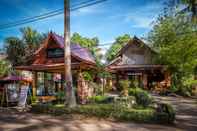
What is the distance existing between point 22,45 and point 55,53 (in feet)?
63.5

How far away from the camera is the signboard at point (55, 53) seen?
76.1 feet

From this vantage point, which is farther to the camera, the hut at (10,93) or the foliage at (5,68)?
the foliage at (5,68)

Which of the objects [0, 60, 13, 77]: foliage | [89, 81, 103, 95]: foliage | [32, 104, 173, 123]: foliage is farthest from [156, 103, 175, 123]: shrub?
[0, 60, 13, 77]: foliage

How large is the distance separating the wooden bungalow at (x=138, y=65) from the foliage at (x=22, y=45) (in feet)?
49.3

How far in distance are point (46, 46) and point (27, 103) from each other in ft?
20.2

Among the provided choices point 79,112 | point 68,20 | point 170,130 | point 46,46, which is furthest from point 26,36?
point 170,130

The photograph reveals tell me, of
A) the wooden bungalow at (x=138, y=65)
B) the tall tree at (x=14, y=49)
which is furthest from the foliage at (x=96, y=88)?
the tall tree at (x=14, y=49)

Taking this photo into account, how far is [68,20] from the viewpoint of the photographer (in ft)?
51.5

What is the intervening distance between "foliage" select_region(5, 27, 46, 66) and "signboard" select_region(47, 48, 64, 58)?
17.1 metres

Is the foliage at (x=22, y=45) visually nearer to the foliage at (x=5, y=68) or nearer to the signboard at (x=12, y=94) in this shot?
the foliage at (x=5, y=68)

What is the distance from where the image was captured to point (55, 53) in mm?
23547

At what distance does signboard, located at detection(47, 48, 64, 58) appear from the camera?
76.1 ft

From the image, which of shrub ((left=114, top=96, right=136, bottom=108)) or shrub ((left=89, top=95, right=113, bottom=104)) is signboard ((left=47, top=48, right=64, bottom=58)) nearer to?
shrub ((left=89, top=95, right=113, bottom=104))

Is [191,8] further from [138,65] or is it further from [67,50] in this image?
[138,65]
